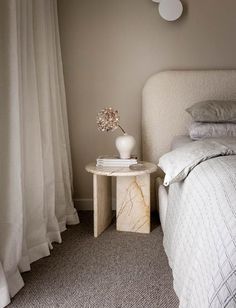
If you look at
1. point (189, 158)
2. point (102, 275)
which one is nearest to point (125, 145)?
point (189, 158)

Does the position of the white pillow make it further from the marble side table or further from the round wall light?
the round wall light

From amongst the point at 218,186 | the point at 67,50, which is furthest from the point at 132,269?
the point at 67,50

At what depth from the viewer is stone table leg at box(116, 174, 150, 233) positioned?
7.29 ft

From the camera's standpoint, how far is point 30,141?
6.11 feet

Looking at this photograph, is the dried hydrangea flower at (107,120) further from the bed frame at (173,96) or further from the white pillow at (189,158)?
the white pillow at (189,158)

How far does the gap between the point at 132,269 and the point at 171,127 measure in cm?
116

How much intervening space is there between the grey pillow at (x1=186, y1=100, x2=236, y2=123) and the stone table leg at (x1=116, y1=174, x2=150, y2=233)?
0.53 metres

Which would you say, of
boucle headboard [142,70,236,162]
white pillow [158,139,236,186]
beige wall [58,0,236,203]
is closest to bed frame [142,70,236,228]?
boucle headboard [142,70,236,162]

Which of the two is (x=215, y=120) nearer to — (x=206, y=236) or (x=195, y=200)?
(x=195, y=200)

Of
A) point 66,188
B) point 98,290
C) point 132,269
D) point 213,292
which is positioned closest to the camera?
point 213,292

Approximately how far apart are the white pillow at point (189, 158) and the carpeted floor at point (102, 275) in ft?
1.65

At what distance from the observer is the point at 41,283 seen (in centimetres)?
162

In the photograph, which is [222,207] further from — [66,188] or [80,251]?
[66,188]

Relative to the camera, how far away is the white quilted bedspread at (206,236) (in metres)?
0.86
